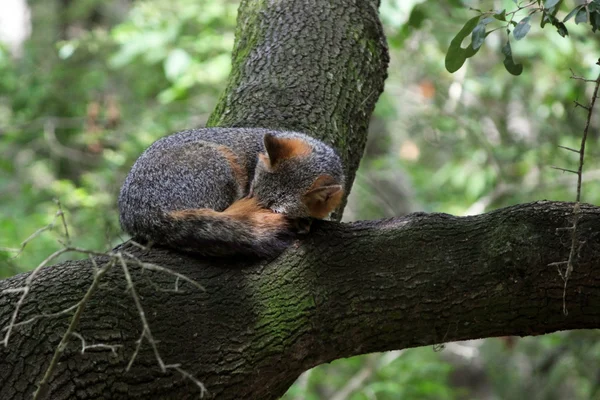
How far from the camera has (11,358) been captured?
8.67ft

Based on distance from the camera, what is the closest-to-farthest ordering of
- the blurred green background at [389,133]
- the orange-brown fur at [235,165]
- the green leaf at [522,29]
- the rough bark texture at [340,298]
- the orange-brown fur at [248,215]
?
the rough bark texture at [340,298] < the green leaf at [522,29] < the orange-brown fur at [248,215] < the orange-brown fur at [235,165] < the blurred green background at [389,133]

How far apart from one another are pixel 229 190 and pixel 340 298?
106cm

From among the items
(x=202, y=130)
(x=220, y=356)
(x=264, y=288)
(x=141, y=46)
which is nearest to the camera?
(x=220, y=356)

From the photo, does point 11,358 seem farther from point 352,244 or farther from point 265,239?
point 352,244

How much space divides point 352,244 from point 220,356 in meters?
0.81

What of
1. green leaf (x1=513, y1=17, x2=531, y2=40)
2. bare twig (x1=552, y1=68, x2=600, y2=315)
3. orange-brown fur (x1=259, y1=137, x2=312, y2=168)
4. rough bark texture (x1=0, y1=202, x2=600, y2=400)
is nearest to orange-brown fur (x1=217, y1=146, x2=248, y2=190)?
orange-brown fur (x1=259, y1=137, x2=312, y2=168)

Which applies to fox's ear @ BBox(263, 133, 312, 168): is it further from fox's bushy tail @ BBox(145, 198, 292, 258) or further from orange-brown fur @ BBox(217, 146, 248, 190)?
fox's bushy tail @ BBox(145, 198, 292, 258)

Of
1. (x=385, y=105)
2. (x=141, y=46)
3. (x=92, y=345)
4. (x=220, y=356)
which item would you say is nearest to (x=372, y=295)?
(x=220, y=356)

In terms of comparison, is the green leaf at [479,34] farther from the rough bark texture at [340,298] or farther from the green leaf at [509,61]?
the rough bark texture at [340,298]

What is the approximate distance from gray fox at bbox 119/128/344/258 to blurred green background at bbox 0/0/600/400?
8.93 feet

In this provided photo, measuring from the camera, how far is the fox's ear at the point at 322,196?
11.9 feet

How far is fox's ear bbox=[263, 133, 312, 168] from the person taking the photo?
12.4ft

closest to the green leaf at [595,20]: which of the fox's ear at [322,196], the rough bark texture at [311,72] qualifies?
the fox's ear at [322,196]

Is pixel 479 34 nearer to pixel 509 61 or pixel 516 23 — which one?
pixel 516 23
